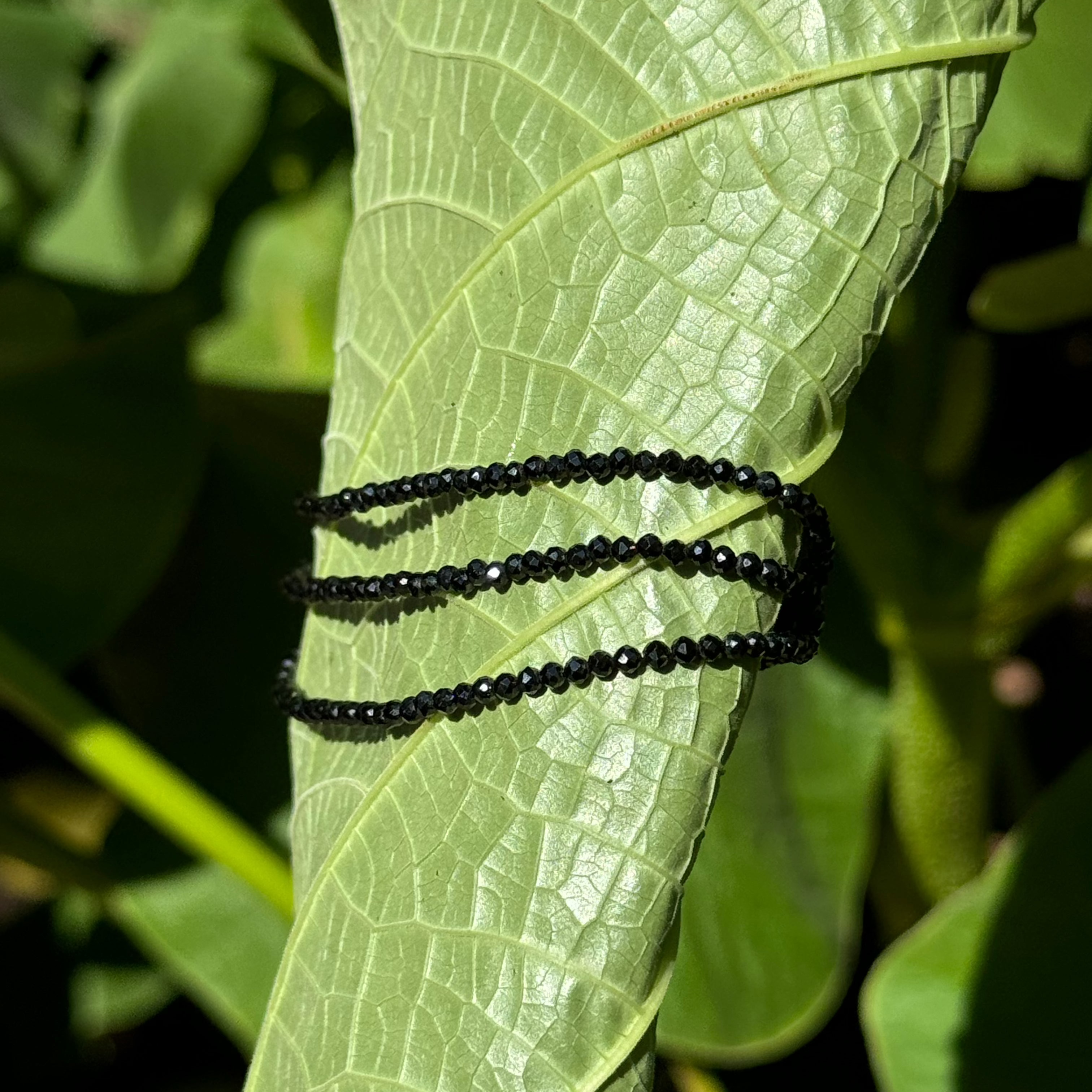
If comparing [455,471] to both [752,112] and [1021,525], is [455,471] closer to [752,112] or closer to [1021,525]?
[752,112]

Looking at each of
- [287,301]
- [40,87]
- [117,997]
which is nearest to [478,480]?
[287,301]

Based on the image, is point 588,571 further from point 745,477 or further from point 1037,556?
point 1037,556

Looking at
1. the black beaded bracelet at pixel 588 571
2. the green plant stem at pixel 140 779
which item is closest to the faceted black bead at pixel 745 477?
the black beaded bracelet at pixel 588 571

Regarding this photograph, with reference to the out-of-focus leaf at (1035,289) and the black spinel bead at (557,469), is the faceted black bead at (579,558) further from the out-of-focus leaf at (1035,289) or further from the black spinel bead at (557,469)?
the out-of-focus leaf at (1035,289)

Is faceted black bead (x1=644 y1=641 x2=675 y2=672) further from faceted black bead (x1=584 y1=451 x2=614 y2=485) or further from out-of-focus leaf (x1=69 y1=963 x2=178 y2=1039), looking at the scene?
out-of-focus leaf (x1=69 y1=963 x2=178 y2=1039)

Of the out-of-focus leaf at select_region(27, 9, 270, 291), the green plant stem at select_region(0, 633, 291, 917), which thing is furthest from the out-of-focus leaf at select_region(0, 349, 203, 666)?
the out-of-focus leaf at select_region(27, 9, 270, 291)

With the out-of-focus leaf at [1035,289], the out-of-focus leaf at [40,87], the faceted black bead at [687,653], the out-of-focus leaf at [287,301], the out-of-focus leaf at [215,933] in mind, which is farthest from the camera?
the out-of-focus leaf at [40,87]
